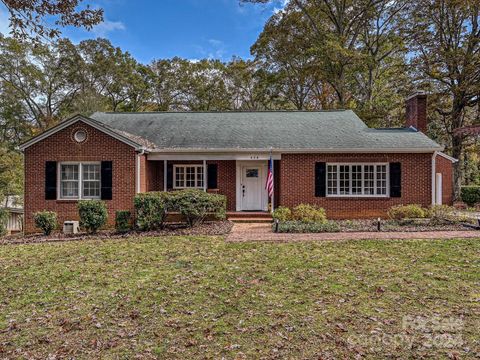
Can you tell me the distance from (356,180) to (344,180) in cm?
49

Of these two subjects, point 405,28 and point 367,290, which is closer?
point 367,290

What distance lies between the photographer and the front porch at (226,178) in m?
13.8

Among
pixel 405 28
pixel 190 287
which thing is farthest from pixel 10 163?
pixel 405 28

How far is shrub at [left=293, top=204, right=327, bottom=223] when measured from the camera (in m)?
11.7

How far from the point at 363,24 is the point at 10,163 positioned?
2672 centimetres

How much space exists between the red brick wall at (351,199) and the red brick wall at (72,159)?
6206mm

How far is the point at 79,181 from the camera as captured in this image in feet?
40.4

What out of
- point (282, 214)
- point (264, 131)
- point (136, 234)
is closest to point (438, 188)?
point (282, 214)

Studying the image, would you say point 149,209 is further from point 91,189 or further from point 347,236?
point 347,236

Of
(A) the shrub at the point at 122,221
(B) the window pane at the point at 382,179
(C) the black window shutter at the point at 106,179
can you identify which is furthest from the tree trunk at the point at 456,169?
(C) the black window shutter at the point at 106,179

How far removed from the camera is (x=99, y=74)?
32188 mm

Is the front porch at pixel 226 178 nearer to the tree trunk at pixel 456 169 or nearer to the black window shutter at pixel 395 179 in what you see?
the black window shutter at pixel 395 179

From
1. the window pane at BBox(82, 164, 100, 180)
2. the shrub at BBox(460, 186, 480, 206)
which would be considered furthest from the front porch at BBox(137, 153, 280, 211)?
the shrub at BBox(460, 186, 480, 206)

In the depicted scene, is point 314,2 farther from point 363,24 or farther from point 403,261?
point 403,261
